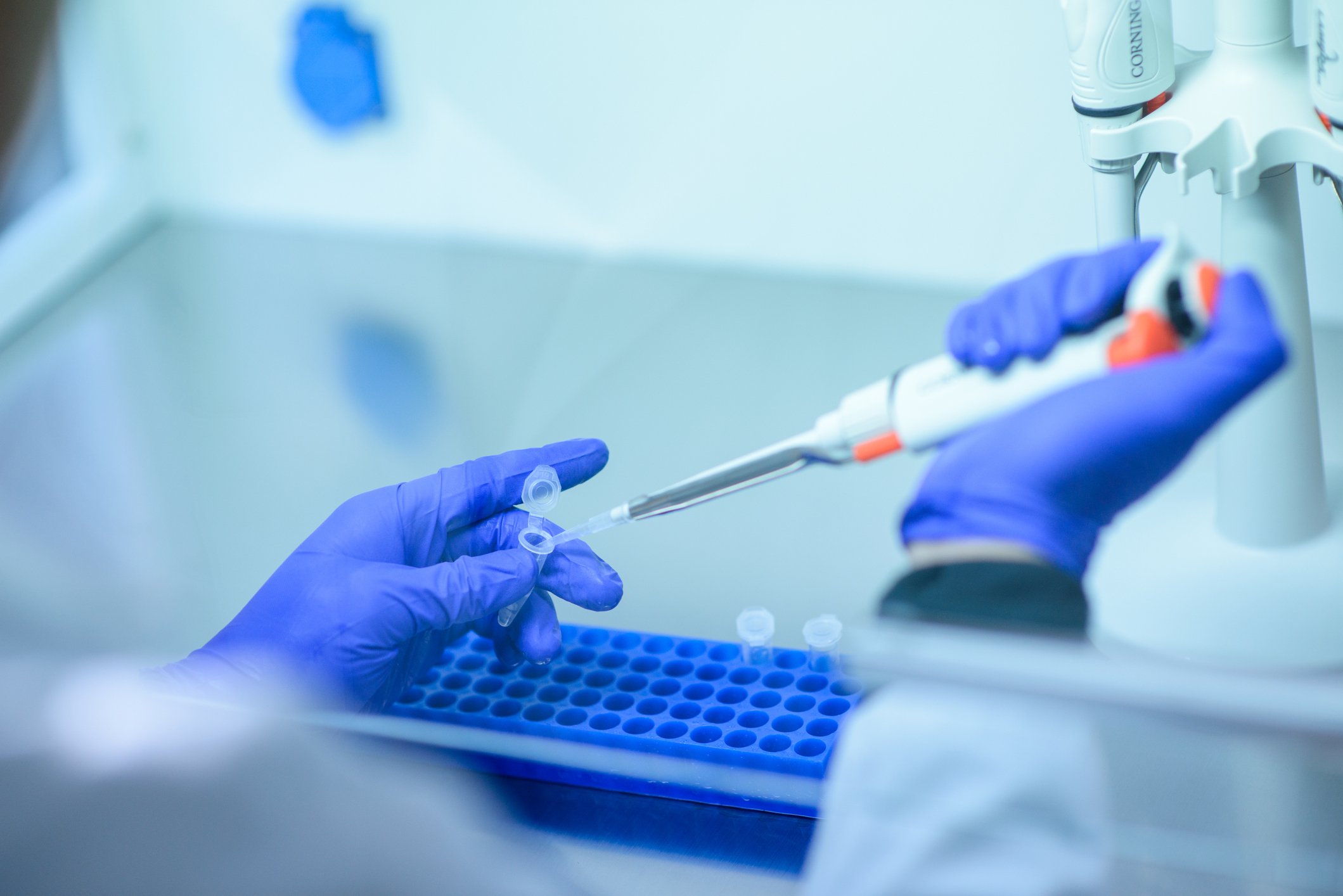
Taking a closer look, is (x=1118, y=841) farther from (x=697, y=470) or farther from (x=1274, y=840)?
(x=697, y=470)

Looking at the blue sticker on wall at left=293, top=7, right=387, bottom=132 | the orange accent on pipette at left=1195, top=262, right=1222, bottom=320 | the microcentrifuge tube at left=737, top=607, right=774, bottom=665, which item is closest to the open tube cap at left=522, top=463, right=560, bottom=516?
the microcentrifuge tube at left=737, top=607, right=774, bottom=665

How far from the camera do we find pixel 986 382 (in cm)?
73

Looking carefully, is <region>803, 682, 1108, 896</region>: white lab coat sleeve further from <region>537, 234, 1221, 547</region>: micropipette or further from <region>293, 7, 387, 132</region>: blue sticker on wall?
<region>293, 7, 387, 132</region>: blue sticker on wall

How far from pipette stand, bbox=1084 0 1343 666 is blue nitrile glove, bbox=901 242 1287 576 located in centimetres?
16

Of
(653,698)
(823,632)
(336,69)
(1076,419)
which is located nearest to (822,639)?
(823,632)

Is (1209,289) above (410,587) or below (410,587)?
above

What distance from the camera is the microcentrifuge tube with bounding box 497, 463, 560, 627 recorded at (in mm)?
1004

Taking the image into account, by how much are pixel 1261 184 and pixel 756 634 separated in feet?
1.63

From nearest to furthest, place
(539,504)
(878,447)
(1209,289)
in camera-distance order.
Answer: (1209,289) → (878,447) → (539,504)

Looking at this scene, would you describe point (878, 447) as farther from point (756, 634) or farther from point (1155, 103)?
point (1155, 103)

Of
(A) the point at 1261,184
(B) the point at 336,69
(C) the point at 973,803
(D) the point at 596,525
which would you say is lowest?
(C) the point at 973,803

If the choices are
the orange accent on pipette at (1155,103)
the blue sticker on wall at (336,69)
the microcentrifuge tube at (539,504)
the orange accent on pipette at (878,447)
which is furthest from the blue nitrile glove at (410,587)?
the blue sticker on wall at (336,69)

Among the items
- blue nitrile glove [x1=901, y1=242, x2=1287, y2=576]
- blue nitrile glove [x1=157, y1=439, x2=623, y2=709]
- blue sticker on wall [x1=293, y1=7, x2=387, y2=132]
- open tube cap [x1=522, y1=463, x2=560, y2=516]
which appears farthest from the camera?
Answer: blue sticker on wall [x1=293, y1=7, x2=387, y2=132]

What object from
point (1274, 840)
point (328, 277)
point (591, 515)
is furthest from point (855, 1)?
point (1274, 840)
